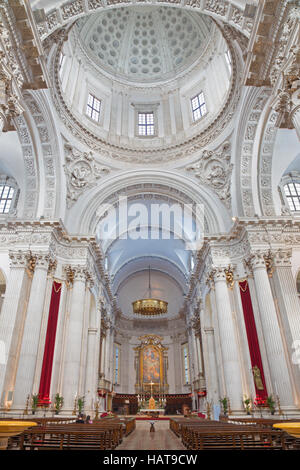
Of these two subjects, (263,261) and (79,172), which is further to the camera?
(79,172)

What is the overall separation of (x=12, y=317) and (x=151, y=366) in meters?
19.2

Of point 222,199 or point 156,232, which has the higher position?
point 156,232

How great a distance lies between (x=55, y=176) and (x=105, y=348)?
14117 millimetres

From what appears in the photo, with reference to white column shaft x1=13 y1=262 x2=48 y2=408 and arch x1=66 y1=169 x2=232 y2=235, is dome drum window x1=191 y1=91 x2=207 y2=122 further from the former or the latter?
white column shaft x1=13 y1=262 x2=48 y2=408

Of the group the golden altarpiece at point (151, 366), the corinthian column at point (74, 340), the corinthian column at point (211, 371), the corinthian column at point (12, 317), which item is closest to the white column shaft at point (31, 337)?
the corinthian column at point (12, 317)

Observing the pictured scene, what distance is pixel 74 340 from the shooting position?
13.7 meters

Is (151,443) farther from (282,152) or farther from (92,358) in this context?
(282,152)

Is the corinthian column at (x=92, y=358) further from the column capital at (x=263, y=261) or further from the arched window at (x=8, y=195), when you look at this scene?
the column capital at (x=263, y=261)

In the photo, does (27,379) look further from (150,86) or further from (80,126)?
(150,86)

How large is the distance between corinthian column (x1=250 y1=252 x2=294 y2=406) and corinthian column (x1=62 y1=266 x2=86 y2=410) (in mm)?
8337

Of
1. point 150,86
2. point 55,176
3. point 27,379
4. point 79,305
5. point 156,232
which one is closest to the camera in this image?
point 27,379

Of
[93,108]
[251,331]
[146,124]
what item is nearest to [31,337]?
[251,331]

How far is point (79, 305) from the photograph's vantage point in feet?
47.3

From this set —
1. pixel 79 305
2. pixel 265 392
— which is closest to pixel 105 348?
pixel 79 305
